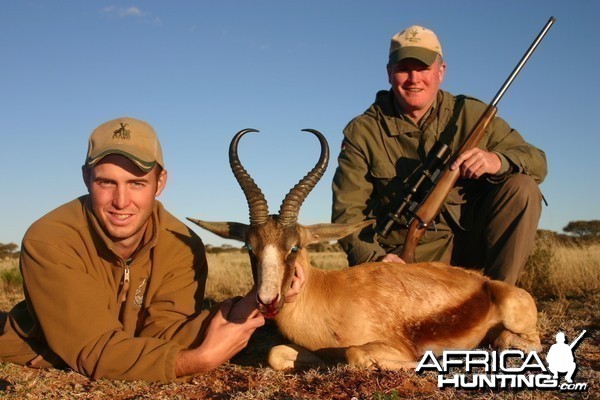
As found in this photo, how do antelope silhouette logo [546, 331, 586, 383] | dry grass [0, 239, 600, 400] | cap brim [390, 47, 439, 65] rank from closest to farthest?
dry grass [0, 239, 600, 400] → antelope silhouette logo [546, 331, 586, 383] → cap brim [390, 47, 439, 65]

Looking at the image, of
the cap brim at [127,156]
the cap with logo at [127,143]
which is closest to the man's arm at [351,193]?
the cap with logo at [127,143]

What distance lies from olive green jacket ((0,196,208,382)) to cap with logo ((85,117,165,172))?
643 millimetres

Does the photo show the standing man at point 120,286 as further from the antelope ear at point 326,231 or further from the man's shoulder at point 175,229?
the antelope ear at point 326,231

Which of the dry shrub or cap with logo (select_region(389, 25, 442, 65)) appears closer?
cap with logo (select_region(389, 25, 442, 65))

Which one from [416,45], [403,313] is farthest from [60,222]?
[416,45]

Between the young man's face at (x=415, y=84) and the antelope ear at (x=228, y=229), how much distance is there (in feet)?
10.9

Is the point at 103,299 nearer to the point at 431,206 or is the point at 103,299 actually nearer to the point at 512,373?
the point at 512,373

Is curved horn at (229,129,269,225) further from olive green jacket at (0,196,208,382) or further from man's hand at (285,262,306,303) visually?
olive green jacket at (0,196,208,382)

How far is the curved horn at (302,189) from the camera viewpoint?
6.04 meters

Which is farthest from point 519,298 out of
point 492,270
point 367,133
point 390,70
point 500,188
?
point 390,70

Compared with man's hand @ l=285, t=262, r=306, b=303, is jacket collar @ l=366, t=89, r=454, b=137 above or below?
above

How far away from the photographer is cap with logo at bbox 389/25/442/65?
823 centimetres

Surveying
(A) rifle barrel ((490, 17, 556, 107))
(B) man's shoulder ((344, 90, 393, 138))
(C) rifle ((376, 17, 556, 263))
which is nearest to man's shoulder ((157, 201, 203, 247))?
(C) rifle ((376, 17, 556, 263))

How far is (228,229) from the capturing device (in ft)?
21.0
